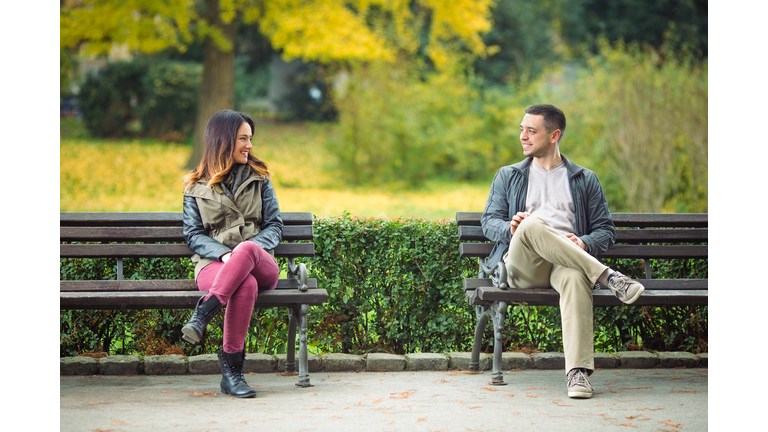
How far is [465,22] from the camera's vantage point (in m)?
17.8

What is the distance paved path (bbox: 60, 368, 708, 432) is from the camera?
137 inches

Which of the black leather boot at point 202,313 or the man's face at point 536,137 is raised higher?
the man's face at point 536,137

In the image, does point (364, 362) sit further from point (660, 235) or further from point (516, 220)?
point (660, 235)

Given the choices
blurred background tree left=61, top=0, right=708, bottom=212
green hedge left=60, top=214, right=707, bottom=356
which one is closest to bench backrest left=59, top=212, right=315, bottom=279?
green hedge left=60, top=214, right=707, bottom=356

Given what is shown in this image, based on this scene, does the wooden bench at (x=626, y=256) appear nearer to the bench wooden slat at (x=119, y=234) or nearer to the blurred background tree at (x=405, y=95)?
the bench wooden slat at (x=119, y=234)

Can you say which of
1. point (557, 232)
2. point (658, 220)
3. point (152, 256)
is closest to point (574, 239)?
point (557, 232)

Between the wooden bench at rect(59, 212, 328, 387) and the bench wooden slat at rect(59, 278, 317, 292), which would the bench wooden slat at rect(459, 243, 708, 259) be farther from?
the bench wooden slat at rect(59, 278, 317, 292)

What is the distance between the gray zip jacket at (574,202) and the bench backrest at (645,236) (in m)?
0.16

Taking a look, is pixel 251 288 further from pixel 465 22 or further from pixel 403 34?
pixel 403 34

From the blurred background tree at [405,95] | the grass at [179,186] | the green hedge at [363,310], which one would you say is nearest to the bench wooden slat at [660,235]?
the green hedge at [363,310]

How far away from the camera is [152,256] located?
4492mm

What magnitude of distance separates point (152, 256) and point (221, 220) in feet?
1.78

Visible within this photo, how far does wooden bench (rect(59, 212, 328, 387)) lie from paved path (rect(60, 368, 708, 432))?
43cm

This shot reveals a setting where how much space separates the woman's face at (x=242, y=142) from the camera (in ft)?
14.3
